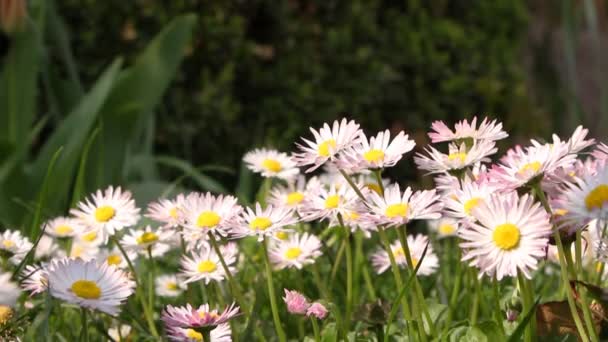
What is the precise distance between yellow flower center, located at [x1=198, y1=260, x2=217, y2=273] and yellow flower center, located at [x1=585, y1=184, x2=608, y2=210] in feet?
1.45

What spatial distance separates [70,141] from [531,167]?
1866 millimetres

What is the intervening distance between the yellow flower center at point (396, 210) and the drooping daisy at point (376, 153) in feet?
0.13

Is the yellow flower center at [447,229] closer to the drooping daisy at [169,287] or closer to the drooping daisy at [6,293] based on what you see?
the drooping daisy at [169,287]

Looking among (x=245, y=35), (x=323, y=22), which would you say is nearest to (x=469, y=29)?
(x=323, y=22)

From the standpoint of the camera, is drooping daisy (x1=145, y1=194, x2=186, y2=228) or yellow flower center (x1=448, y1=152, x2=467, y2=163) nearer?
yellow flower center (x1=448, y1=152, x2=467, y2=163)

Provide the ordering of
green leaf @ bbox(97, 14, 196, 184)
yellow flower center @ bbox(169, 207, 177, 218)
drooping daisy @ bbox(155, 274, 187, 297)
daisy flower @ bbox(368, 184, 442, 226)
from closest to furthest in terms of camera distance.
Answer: daisy flower @ bbox(368, 184, 442, 226) → yellow flower center @ bbox(169, 207, 177, 218) → drooping daisy @ bbox(155, 274, 187, 297) → green leaf @ bbox(97, 14, 196, 184)

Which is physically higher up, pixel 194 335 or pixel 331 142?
pixel 331 142

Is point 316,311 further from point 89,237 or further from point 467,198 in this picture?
point 89,237

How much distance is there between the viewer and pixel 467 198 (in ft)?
2.91

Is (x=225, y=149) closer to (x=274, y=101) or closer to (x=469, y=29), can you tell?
(x=274, y=101)

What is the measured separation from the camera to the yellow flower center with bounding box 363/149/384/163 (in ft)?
2.95

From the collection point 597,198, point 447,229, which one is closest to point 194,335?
point 597,198

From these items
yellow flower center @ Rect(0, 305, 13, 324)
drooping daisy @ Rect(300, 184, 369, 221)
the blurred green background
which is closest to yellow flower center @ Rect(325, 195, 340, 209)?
drooping daisy @ Rect(300, 184, 369, 221)

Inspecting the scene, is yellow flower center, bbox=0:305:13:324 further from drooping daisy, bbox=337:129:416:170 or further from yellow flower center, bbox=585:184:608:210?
yellow flower center, bbox=585:184:608:210
